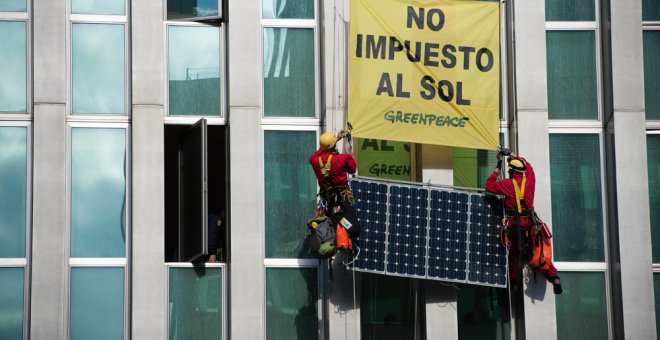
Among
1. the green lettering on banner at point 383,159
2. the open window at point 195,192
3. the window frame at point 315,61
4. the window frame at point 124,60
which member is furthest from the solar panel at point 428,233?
the window frame at point 124,60

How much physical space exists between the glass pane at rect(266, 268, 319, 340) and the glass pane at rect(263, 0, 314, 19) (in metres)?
4.88

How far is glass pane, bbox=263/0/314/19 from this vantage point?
27.9m

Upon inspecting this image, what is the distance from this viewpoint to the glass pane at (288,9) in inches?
1097

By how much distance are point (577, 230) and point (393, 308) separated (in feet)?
12.3

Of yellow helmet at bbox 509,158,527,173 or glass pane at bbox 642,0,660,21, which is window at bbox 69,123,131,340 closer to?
yellow helmet at bbox 509,158,527,173

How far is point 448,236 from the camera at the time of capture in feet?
86.5

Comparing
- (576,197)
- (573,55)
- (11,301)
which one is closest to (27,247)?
(11,301)

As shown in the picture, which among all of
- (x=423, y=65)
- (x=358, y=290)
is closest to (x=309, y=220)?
(x=358, y=290)

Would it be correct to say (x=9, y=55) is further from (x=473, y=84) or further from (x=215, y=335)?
(x=473, y=84)

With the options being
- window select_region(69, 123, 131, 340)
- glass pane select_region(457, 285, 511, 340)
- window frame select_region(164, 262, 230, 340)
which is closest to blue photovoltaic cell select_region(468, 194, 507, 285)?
glass pane select_region(457, 285, 511, 340)

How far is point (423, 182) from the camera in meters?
26.6

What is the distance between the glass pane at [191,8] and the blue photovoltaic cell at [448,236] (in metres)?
5.67

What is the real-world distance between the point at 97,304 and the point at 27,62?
480cm

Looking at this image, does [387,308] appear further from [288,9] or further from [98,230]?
[288,9]
